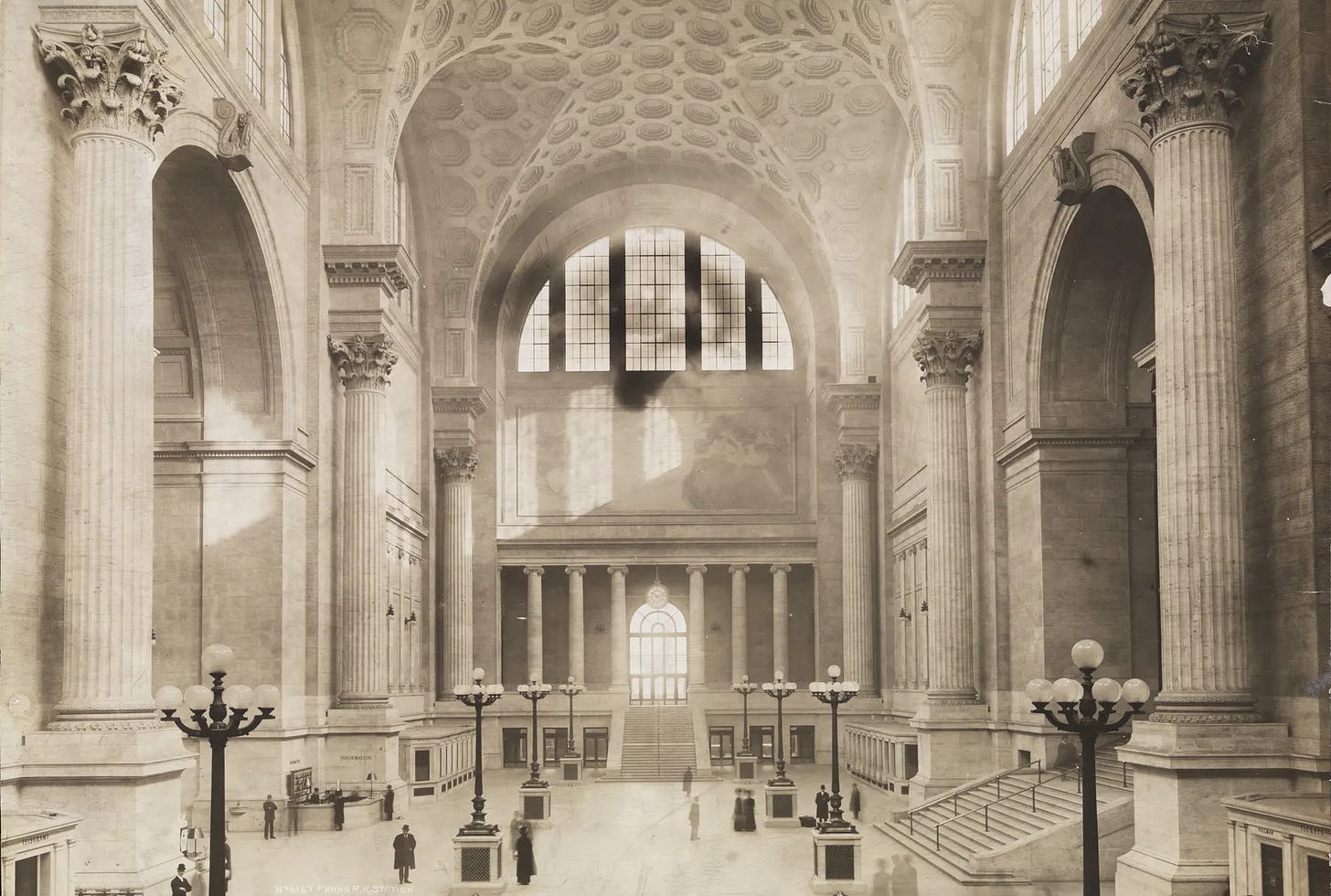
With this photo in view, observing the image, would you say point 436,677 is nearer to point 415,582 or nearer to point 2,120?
point 415,582

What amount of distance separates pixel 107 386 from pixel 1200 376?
571 inches

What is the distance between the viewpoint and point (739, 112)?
46844 mm

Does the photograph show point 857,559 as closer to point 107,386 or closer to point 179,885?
point 107,386

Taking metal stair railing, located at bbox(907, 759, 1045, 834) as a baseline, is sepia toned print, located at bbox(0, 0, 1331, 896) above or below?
above

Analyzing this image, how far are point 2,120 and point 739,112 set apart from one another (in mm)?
30635

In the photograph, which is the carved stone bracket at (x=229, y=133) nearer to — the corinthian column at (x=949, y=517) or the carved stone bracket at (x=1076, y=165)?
the carved stone bracket at (x=1076, y=165)

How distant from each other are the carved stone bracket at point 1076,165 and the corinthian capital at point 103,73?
15.1 metres

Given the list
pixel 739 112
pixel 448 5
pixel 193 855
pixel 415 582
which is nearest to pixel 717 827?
pixel 193 855

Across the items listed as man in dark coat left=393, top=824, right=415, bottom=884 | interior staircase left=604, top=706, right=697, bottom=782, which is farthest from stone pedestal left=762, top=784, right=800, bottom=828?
interior staircase left=604, top=706, right=697, bottom=782

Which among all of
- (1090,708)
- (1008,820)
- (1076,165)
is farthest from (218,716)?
(1076,165)

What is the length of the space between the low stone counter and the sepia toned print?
0.09 m

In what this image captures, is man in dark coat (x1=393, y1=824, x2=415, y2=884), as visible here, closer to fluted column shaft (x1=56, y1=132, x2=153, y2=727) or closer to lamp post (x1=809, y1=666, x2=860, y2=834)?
fluted column shaft (x1=56, y1=132, x2=153, y2=727)

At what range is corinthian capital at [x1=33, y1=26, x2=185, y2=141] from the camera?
19953mm

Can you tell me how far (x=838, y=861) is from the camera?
24.2 metres
